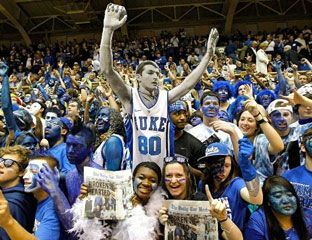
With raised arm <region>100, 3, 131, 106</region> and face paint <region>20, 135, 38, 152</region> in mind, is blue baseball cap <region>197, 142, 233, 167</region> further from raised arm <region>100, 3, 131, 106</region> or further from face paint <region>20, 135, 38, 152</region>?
face paint <region>20, 135, 38, 152</region>

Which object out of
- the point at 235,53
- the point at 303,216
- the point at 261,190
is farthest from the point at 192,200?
the point at 235,53

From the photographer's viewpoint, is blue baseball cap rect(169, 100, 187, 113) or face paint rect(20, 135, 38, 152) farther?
blue baseball cap rect(169, 100, 187, 113)

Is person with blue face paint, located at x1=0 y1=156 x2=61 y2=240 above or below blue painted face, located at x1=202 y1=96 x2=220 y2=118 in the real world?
Answer: below

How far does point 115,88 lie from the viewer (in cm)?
358

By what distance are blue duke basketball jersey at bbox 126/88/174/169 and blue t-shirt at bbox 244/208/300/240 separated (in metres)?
0.91

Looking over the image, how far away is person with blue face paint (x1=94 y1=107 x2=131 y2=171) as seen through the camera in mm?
3348

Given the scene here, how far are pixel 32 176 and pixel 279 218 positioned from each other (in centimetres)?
165

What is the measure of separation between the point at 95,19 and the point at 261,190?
19.6 metres

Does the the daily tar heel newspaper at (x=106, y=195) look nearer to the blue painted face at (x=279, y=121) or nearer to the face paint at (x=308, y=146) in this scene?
the face paint at (x=308, y=146)

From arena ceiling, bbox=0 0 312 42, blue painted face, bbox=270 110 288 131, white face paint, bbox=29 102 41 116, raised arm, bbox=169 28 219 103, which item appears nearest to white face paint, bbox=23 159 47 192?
raised arm, bbox=169 28 219 103

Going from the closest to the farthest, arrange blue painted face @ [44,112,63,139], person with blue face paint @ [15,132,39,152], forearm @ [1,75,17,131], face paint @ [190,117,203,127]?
person with blue face paint @ [15,132,39,152] < forearm @ [1,75,17,131] < blue painted face @ [44,112,63,139] < face paint @ [190,117,203,127]

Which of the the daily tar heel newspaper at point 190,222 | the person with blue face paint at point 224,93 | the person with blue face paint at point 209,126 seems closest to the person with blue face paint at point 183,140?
the person with blue face paint at point 209,126

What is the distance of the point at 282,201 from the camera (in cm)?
273

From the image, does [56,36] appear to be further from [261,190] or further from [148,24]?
[261,190]
